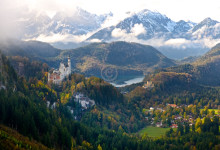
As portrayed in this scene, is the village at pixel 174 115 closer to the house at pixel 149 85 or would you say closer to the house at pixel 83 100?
the house at pixel 83 100

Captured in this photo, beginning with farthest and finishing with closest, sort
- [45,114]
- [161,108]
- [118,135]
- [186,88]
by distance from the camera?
1. [186,88]
2. [161,108]
3. [118,135]
4. [45,114]

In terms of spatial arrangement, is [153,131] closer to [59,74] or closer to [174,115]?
[174,115]

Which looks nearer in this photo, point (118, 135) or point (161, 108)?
point (118, 135)

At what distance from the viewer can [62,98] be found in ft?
278

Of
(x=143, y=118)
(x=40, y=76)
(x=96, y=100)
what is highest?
(x=40, y=76)

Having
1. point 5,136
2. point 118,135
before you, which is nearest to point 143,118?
point 118,135

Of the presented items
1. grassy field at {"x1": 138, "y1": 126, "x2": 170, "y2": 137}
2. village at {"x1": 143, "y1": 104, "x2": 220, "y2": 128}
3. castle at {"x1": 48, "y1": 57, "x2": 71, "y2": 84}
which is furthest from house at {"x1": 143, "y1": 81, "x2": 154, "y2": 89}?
grassy field at {"x1": 138, "y1": 126, "x2": 170, "y2": 137}

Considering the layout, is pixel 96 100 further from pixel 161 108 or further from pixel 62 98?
pixel 161 108

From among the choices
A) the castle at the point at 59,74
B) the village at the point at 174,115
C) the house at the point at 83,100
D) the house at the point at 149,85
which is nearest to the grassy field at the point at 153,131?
the village at the point at 174,115

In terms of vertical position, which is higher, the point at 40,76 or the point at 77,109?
the point at 40,76

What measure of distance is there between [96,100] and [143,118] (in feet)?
53.8

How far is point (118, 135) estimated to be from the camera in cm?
6456

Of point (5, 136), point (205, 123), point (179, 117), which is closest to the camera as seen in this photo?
point (5, 136)

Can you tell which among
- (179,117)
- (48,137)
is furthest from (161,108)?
(48,137)
